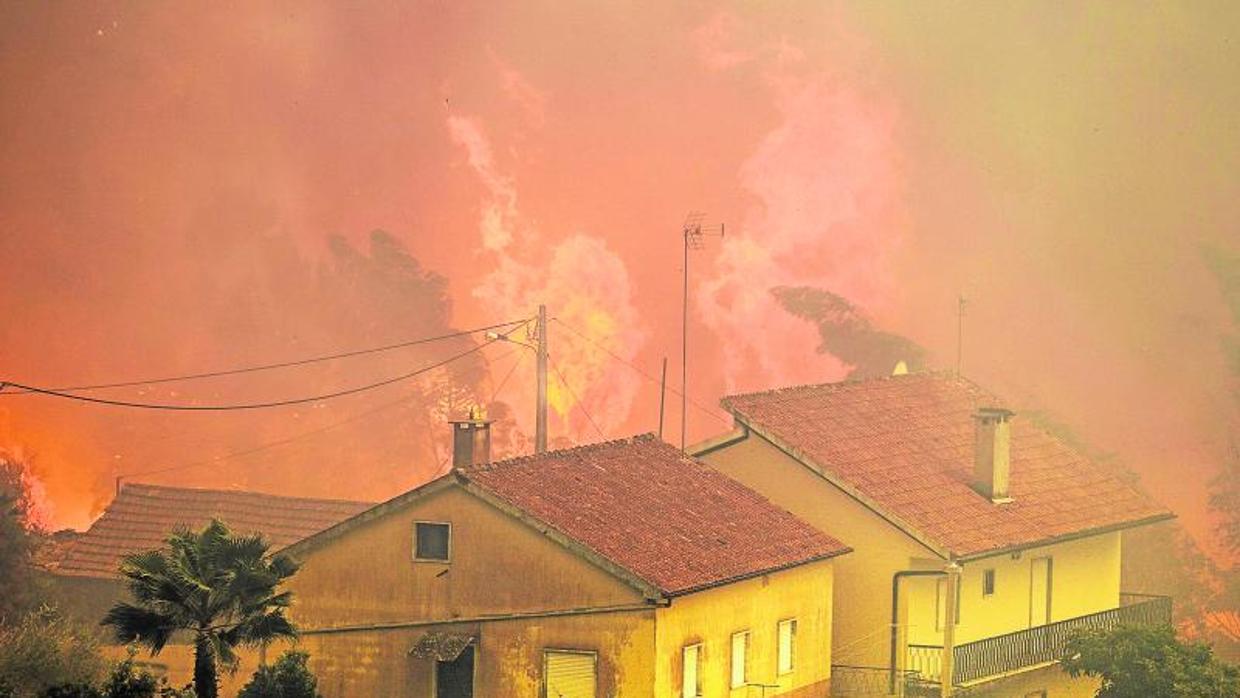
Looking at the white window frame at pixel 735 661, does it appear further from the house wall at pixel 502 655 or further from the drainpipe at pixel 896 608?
the drainpipe at pixel 896 608

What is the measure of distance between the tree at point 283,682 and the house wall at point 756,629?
585 centimetres

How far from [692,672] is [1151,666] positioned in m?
9.41

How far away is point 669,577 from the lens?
3741 cm

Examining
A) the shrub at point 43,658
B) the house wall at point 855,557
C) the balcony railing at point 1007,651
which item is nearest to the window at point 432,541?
the shrub at point 43,658

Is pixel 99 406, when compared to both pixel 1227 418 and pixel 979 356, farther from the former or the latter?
pixel 1227 418

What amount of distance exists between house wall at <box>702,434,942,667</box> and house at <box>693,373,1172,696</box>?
27mm

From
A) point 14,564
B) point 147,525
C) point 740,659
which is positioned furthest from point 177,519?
point 740,659

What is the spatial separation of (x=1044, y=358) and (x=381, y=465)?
21254mm

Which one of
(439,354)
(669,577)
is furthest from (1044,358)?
(669,577)

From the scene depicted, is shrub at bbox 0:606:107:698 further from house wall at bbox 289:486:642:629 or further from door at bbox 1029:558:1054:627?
door at bbox 1029:558:1054:627

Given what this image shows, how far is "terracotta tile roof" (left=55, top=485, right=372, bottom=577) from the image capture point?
179 feet

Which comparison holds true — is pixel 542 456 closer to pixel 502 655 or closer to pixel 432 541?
pixel 432 541

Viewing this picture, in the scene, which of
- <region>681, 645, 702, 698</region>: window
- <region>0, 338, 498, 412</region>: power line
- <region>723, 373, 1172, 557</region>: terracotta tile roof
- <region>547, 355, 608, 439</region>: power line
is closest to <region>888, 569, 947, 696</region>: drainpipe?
<region>723, 373, 1172, 557</region>: terracotta tile roof

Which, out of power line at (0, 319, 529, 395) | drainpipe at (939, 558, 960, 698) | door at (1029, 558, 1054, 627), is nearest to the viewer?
drainpipe at (939, 558, 960, 698)
